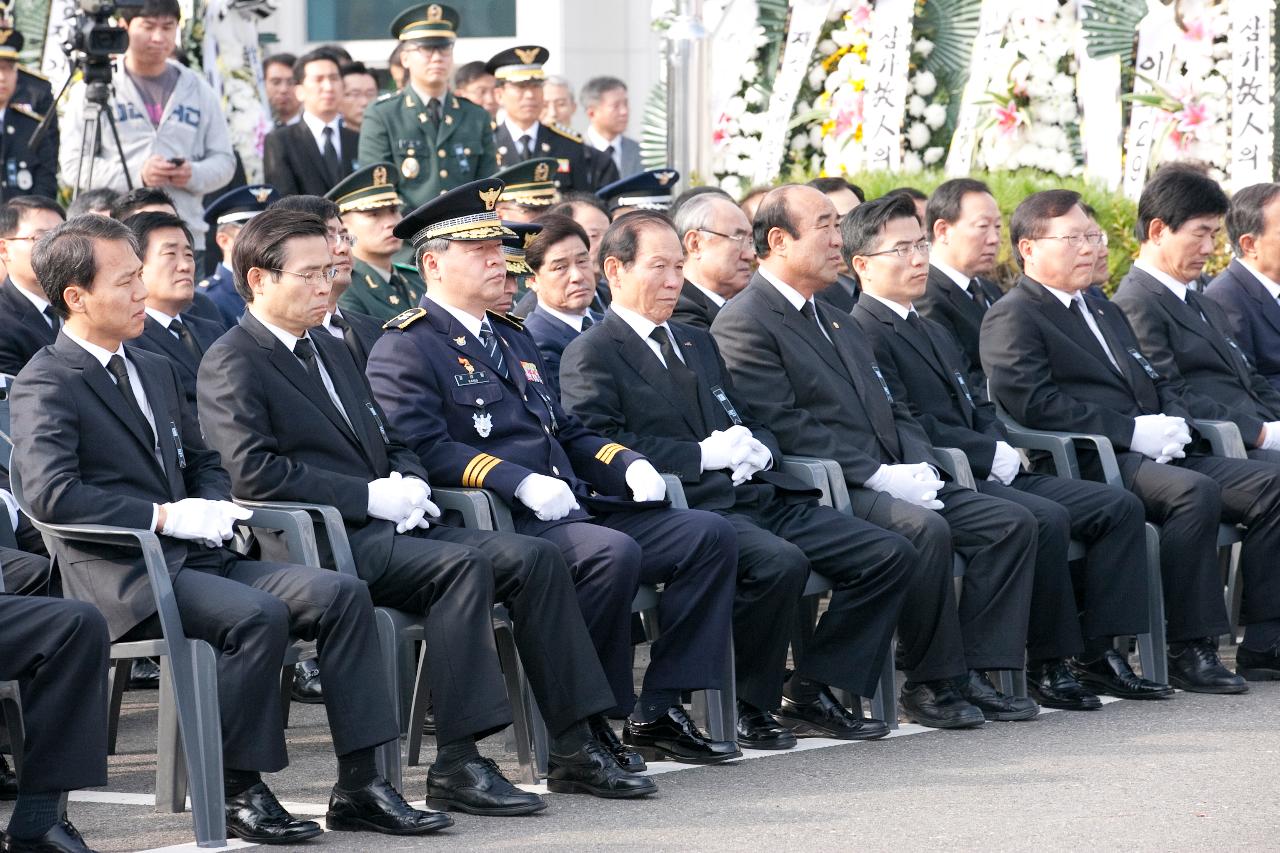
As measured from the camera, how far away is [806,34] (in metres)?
11.6

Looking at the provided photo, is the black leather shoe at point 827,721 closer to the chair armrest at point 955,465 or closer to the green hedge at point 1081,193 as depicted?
the chair armrest at point 955,465

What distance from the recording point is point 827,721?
19.6 feet

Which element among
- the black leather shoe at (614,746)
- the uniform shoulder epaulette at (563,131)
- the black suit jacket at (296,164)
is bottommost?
the black leather shoe at (614,746)

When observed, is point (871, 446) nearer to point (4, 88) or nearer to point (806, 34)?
point (4, 88)

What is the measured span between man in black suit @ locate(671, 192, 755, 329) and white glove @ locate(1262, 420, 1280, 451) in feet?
6.50

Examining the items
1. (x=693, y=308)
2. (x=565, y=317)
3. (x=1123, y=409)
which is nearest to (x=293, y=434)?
(x=565, y=317)

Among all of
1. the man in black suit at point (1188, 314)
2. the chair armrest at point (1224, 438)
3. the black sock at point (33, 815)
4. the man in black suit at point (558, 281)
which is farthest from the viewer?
the man in black suit at point (1188, 314)

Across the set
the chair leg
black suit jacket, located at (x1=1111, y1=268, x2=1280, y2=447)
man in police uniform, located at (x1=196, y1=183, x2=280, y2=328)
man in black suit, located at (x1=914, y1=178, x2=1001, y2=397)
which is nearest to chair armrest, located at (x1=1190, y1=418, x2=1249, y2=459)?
black suit jacket, located at (x1=1111, y1=268, x2=1280, y2=447)

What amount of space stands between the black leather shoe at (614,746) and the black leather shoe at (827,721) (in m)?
0.74

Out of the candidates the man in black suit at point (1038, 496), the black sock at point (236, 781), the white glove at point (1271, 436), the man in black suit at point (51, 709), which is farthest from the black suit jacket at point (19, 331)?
the white glove at point (1271, 436)

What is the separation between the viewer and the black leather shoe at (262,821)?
15.5ft

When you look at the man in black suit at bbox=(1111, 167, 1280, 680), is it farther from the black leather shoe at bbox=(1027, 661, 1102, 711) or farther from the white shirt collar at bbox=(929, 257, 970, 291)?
the black leather shoe at bbox=(1027, 661, 1102, 711)

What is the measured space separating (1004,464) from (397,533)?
2.35 m

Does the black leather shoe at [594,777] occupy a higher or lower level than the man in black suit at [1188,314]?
lower
